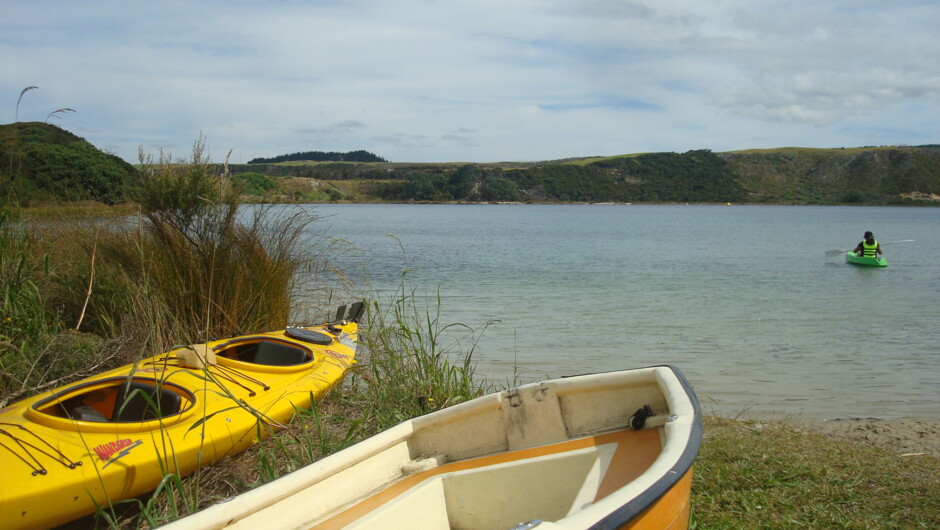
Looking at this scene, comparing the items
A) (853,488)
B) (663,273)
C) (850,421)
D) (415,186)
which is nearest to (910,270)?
(663,273)

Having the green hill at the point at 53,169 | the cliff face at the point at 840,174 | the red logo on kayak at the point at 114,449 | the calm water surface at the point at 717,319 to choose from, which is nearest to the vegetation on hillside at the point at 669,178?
the cliff face at the point at 840,174

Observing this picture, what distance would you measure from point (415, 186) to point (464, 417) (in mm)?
94377

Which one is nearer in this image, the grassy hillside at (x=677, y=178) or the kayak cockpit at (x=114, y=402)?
the kayak cockpit at (x=114, y=402)

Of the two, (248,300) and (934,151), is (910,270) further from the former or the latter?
(934,151)

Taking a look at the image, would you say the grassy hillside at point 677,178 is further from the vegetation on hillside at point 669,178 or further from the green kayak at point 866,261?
the green kayak at point 866,261

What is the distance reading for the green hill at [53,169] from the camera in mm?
7043

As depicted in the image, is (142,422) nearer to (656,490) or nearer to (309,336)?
(309,336)

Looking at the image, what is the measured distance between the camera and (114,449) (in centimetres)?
375

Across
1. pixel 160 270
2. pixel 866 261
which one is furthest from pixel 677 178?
pixel 160 270

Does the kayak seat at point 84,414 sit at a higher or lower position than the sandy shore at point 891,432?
higher

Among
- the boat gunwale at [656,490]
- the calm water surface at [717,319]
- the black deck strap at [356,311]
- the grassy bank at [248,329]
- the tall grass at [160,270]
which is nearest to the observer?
the boat gunwale at [656,490]

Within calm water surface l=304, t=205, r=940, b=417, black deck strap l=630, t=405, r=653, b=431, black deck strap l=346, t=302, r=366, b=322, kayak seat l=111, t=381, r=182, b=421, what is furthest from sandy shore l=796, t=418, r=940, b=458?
kayak seat l=111, t=381, r=182, b=421

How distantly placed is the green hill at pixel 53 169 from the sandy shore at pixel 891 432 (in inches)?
285

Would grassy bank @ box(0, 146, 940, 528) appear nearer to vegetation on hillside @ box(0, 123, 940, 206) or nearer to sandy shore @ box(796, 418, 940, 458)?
sandy shore @ box(796, 418, 940, 458)
